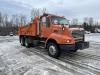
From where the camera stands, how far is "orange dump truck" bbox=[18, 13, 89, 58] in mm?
8875

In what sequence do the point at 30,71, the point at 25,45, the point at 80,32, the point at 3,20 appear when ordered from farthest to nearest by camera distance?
1. the point at 3,20
2. the point at 25,45
3. the point at 80,32
4. the point at 30,71

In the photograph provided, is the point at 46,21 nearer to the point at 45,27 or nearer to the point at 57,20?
the point at 45,27

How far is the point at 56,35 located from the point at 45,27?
5.24ft

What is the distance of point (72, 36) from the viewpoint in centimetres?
897

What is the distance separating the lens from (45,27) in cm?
1070

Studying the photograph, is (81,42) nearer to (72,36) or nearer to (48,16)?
(72,36)

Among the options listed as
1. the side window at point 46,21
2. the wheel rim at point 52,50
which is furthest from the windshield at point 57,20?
the wheel rim at point 52,50

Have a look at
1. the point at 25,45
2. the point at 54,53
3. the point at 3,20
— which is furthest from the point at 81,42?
the point at 3,20

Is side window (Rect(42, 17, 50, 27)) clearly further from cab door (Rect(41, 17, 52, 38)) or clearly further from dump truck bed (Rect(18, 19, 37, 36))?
dump truck bed (Rect(18, 19, 37, 36))

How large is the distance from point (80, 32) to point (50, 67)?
3.31 metres

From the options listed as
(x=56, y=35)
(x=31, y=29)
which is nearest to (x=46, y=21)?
(x=56, y=35)

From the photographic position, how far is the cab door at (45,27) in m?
10.3

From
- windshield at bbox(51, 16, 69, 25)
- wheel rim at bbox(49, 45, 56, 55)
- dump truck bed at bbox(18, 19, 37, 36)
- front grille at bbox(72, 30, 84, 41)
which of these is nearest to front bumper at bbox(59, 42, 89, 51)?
front grille at bbox(72, 30, 84, 41)

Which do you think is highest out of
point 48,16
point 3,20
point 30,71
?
point 3,20
